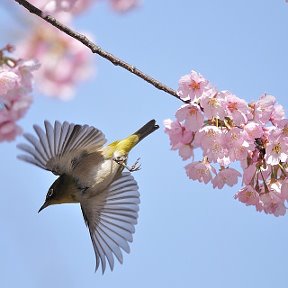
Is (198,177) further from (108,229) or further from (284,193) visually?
(108,229)

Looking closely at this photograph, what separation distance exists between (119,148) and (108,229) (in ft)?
2.52

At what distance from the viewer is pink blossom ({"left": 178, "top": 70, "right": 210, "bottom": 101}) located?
2.89 metres

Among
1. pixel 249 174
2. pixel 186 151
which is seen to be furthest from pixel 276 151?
pixel 186 151

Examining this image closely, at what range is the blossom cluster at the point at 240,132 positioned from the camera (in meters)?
2.88

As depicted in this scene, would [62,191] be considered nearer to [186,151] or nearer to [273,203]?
[186,151]

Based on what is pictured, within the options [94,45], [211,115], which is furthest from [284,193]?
[94,45]

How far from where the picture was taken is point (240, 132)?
287cm

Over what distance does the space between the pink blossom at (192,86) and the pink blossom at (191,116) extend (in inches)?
2.0

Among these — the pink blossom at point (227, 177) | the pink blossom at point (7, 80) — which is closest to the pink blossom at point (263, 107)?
the pink blossom at point (227, 177)

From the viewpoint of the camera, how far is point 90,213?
4617 mm

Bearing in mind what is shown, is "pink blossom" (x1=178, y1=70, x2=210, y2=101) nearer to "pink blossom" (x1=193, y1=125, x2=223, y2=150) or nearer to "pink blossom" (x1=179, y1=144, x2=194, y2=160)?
"pink blossom" (x1=193, y1=125, x2=223, y2=150)

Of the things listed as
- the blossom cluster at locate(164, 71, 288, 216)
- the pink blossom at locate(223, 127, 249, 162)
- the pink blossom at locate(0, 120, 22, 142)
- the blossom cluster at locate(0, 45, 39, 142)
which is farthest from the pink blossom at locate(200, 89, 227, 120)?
the pink blossom at locate(0, 120, 22, 142)

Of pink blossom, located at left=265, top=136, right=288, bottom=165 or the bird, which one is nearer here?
pink blossom, located at left=265, top=136, right=288, bottom=165

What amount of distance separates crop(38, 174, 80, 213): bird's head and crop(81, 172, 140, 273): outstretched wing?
1.03 feet
